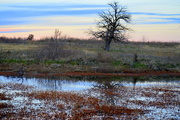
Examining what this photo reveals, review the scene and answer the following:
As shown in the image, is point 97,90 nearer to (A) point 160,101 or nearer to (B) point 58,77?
(A) point 160,101

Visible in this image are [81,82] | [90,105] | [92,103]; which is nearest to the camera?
[90,105]

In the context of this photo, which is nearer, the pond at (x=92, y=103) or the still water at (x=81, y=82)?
the pond at (x=92, y=103)

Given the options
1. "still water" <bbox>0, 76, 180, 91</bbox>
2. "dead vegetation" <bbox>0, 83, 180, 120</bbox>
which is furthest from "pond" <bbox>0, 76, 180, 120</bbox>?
"still water" <bbox>0, 76, 180, 91</bbox>

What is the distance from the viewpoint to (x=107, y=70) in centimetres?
3000

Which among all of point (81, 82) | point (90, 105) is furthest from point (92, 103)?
point (81, 82)

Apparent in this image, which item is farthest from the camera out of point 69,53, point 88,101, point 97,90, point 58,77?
point 69,53

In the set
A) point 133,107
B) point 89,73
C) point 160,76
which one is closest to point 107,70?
point 89,73

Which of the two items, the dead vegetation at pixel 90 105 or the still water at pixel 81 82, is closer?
the dead vegetation at pixel 90 105

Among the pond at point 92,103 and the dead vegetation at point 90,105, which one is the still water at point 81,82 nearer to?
the pond at point 92,103

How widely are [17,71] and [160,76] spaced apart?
15.5 m

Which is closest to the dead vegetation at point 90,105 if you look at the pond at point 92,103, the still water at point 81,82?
the pond at point 92,103

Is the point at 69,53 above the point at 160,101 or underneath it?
above

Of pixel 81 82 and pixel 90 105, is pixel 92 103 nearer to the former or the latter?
pixel 90 105

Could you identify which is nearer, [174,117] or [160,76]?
[174,117]
